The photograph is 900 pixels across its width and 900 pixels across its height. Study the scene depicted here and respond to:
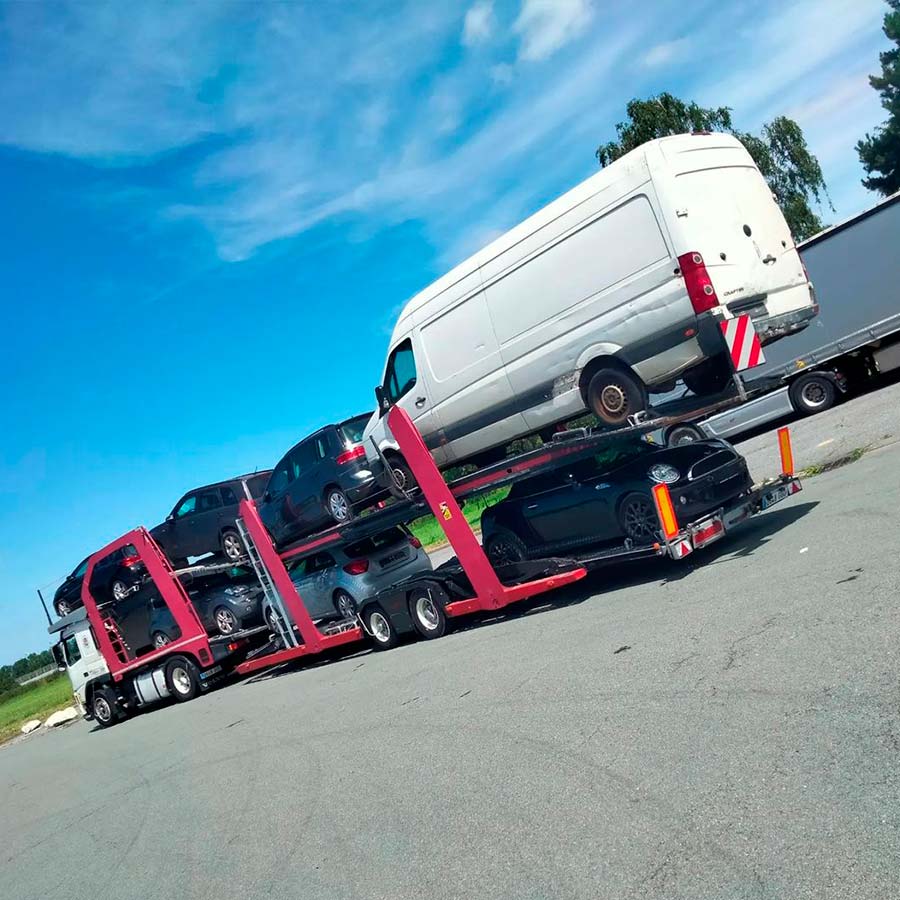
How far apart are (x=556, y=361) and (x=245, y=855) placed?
5537mm

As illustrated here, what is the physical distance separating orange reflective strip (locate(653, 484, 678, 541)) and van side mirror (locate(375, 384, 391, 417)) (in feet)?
14.0

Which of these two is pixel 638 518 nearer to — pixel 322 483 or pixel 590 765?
pixel 590 765

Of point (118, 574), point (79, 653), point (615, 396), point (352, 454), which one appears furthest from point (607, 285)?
point (79, 653)

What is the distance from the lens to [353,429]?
1286 centimetres

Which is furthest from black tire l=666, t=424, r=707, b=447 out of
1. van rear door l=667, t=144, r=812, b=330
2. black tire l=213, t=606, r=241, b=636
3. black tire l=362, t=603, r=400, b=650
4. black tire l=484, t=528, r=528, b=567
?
black tire l=213, t=606, r=241, b=636

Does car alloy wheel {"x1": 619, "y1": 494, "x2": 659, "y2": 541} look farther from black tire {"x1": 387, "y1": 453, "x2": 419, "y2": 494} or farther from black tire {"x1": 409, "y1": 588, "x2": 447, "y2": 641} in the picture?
black tire {"x1": 387, "y1": 453, "x2": 419, "y2": 494}

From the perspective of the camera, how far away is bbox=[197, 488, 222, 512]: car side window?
16886 millimetres

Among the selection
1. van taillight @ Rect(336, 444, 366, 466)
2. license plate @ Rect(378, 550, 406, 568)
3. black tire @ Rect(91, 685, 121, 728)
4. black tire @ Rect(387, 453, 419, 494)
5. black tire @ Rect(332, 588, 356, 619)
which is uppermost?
van taillight @ Rect(336, 444, 366, 466)

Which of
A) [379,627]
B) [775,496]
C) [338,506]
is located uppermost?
[338,506]

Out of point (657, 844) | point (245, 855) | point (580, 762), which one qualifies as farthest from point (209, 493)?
point (657, 844)

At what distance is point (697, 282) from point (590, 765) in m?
4.77

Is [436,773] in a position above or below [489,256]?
below

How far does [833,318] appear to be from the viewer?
63.2 feet

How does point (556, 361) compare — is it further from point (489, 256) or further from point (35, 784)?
point (35, 784)
